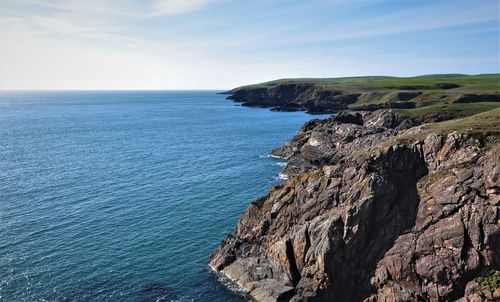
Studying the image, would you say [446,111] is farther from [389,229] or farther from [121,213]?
[121,213]

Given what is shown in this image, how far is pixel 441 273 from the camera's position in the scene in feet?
116

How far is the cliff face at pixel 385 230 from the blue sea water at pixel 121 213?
21.5 feet

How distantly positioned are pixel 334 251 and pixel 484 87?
151611 mm

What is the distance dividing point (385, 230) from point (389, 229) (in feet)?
1.31

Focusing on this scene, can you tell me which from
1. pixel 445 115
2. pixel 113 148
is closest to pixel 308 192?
pixel 445 115

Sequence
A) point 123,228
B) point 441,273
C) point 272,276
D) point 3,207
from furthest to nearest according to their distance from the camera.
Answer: point 3,207 < point 123,228 < point 272,276 < point 441,273

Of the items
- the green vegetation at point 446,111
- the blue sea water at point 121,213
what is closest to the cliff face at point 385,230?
the blue sea water at point 121,213

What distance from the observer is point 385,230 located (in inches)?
1564

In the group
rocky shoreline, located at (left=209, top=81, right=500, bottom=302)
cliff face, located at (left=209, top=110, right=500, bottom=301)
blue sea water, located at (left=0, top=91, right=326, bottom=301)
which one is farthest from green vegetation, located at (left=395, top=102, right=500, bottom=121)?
cliff face, located at (left=209, top=110, right=500, bottom=301)

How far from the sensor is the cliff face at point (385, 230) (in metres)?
35.6

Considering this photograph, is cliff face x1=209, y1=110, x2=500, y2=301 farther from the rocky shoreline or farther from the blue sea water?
the blue sea water

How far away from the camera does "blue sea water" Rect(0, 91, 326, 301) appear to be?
44156mm

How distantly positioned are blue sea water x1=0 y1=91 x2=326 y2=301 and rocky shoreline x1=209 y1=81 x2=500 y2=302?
6.08 meters

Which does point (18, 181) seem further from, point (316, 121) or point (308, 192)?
point (316, 121)
